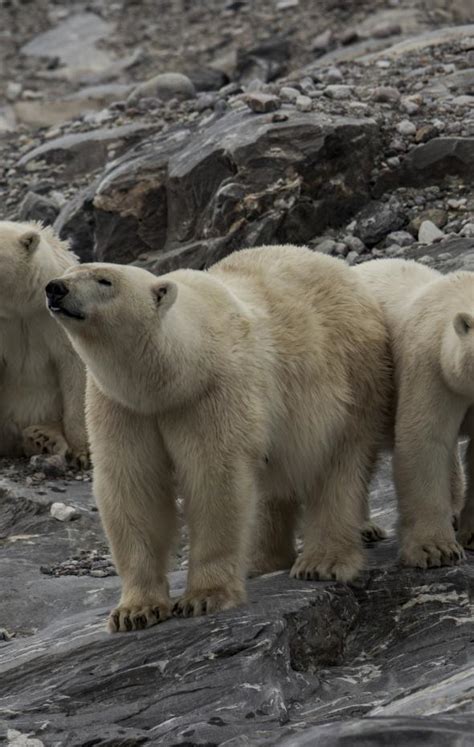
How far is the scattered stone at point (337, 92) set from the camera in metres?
11.7

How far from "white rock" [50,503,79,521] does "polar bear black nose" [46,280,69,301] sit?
9.73 ft

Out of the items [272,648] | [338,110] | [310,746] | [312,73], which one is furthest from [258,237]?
[310,746]

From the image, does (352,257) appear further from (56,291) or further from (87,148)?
(56,291)

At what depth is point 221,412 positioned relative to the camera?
544 cm

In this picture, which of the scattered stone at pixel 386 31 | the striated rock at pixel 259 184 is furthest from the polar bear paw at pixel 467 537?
the scattered stone at pixel 386 31

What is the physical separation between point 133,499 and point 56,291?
896 millimetres

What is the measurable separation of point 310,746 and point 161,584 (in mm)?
1483

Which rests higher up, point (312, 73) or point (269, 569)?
point (312, 73)

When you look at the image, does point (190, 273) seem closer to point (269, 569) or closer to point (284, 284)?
point (284, 284)

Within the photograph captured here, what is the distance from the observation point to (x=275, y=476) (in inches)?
231

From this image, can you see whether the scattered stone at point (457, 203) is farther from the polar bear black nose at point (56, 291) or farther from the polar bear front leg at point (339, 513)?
the polar bear black nose at point (56, 291)

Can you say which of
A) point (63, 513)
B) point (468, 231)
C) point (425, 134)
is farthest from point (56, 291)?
point (425, 134)

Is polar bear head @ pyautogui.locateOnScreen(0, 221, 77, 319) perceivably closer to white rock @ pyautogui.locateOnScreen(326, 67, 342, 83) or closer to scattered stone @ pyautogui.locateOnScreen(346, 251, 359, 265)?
scattered stone @ pyautogui.locateOnScreen(346, 251, 359, 265)

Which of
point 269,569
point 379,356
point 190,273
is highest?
point 190,273
